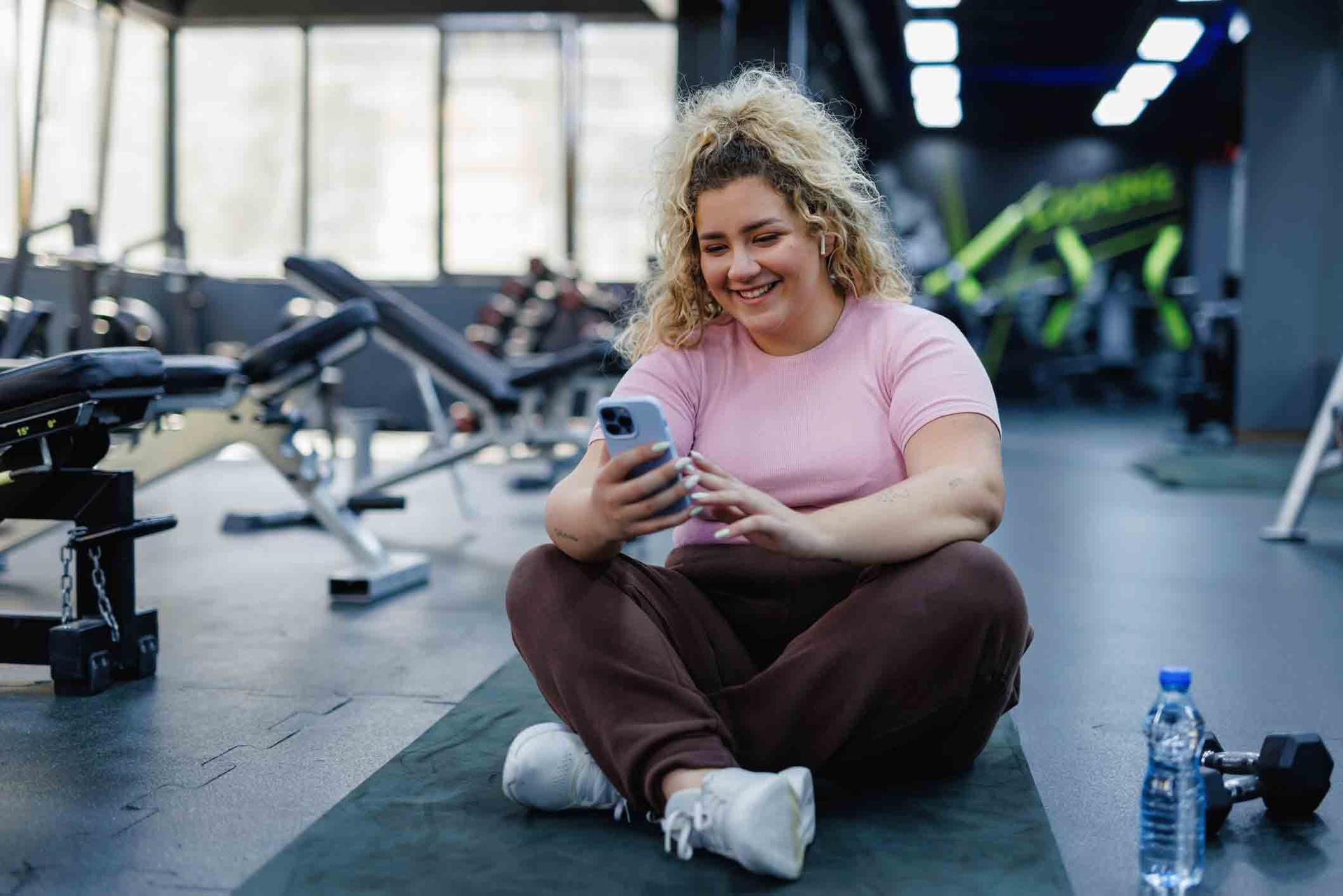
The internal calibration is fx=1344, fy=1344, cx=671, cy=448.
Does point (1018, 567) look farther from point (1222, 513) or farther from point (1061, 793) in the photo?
point (1061, 793)

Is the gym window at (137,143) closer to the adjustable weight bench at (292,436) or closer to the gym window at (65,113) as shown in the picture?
the gym window at (65,113)

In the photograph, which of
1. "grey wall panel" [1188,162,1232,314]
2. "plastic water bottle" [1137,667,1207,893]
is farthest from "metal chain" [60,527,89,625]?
"grey wall panel" [1188,162,1232,314]

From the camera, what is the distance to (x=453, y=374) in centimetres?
426

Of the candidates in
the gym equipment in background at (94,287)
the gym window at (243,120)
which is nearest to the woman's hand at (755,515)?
the gym equipment in background at (94,287)

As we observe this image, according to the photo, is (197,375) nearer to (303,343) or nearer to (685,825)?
(303,343)

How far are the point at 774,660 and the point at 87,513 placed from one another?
1.21 meters

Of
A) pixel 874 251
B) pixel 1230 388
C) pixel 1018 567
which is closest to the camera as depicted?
pixel 874 251

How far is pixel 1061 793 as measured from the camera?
1.72 m

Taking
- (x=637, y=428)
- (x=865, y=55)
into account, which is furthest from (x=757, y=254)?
(x=865, y=55)

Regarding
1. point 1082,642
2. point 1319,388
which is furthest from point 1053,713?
point 1319,388

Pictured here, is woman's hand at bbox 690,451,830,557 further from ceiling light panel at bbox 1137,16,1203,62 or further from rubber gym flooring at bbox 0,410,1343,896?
ceiling light panel at bbox 1137,16,1203,62

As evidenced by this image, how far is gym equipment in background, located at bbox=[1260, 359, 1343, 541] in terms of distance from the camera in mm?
3803

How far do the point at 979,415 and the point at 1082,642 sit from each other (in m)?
1.31

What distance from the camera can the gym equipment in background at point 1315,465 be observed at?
3803 millimetres
